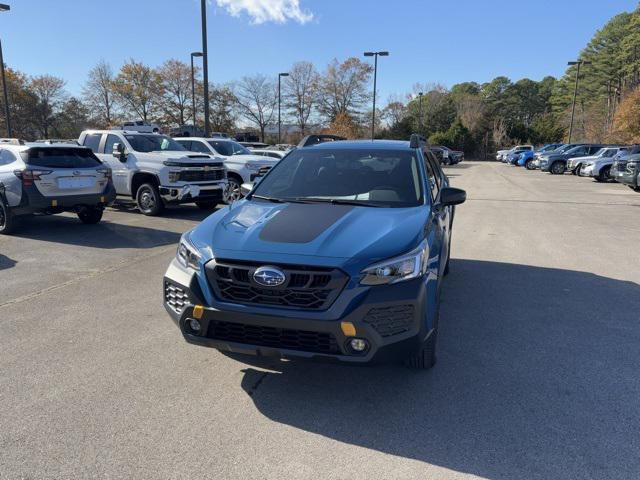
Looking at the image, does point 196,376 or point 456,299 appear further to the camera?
point 456,299

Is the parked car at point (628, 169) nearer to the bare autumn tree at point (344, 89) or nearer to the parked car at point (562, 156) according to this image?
the parked car at point (562, 156)

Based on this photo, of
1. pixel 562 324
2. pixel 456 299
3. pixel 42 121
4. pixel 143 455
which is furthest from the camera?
pixel 42 121

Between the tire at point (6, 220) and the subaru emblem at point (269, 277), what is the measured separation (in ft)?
26.0

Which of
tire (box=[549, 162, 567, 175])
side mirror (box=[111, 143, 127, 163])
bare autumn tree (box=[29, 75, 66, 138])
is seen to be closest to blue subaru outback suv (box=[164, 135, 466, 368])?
side mirror (box=[111, 143, 127, 163])

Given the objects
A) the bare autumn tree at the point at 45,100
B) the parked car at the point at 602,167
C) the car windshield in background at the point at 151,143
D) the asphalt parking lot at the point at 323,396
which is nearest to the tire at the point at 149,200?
the car windshield in background at the point at 151,143

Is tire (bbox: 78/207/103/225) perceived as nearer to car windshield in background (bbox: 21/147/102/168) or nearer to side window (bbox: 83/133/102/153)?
car windshield in background (bbox: 21/147/102/168)

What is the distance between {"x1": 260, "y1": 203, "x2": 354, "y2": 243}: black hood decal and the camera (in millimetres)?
3205

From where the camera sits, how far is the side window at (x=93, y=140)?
12.0m

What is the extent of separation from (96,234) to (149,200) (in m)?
2.37

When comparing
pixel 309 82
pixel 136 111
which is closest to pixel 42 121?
pixel 136 111

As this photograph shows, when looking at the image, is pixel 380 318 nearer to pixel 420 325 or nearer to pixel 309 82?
pixel 420 325

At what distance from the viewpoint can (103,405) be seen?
321 cm

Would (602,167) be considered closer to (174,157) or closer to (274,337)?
(174,157)

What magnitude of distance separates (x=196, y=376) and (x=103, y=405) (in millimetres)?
664
